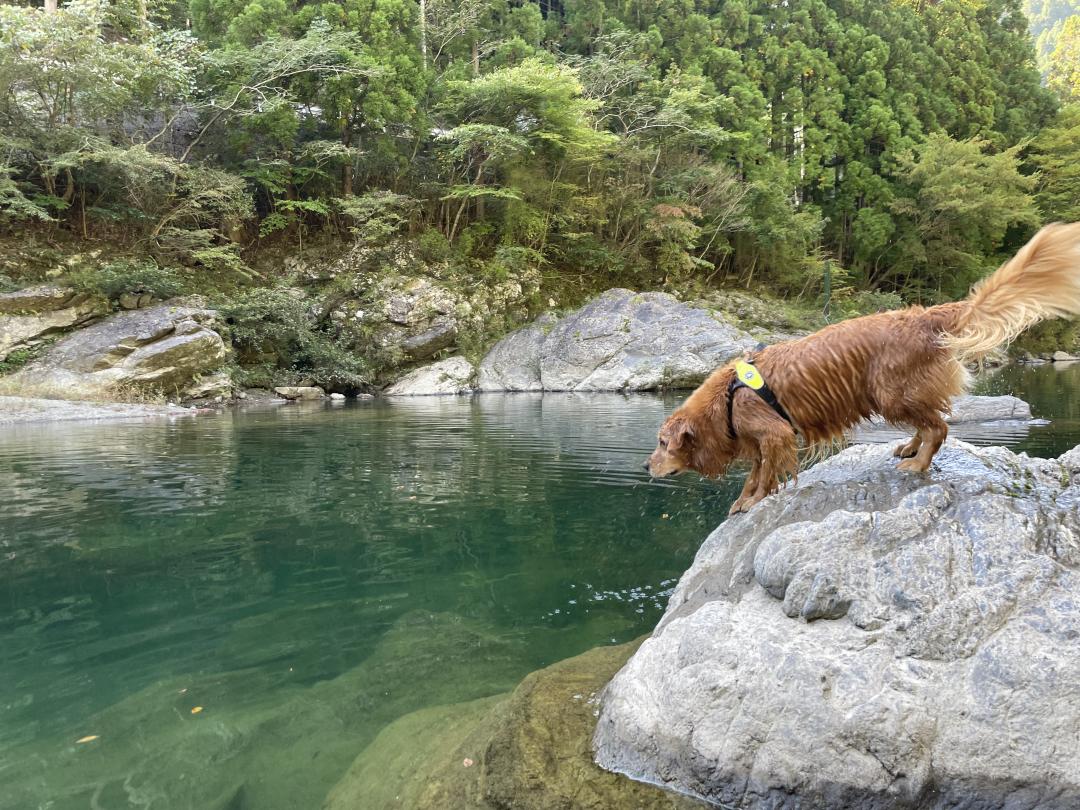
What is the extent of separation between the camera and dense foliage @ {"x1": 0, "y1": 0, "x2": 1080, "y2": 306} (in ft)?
74.8

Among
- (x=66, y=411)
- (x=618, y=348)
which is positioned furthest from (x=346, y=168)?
(x=66, y=411)

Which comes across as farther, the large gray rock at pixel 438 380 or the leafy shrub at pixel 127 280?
the large gray rock at pixel 438 380

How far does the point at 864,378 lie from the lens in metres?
3.38

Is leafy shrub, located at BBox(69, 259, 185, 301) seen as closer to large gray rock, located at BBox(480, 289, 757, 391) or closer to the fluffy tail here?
large gray rock, located at BBox(480, 289, 757, 391)

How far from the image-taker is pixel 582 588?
4555mm

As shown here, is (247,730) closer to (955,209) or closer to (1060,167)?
(955,209)

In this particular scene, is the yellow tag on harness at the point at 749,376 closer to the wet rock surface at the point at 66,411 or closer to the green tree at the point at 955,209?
the wet rock surface at the point at 66,411

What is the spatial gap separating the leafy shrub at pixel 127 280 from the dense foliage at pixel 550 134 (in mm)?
2045

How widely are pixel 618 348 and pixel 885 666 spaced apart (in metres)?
23.4

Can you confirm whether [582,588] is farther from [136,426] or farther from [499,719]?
[136,426]

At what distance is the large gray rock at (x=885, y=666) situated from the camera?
6.89 ft

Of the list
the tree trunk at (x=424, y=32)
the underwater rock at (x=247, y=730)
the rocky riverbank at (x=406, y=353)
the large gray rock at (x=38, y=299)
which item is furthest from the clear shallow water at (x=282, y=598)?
the tree trunk at (x=424, y=32)

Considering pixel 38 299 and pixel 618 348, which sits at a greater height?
pixel 38 299

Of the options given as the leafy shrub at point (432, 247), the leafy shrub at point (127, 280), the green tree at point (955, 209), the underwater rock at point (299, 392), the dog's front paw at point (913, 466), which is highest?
the green tree at point (955, 209)
